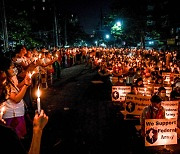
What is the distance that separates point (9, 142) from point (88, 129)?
7054mm

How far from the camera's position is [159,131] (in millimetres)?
6953

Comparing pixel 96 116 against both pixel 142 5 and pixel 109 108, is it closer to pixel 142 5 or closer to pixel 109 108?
pixel 109 108

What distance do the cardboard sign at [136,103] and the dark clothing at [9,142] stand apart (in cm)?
784

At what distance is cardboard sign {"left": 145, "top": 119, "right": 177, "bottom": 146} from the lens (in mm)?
6902

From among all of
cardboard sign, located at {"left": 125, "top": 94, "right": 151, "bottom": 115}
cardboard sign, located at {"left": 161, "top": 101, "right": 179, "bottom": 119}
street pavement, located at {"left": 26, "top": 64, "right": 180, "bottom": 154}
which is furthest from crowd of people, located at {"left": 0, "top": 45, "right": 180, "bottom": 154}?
street pavement, located at {"left": 26, "top": 64, "right": 180, "bottom": 154}

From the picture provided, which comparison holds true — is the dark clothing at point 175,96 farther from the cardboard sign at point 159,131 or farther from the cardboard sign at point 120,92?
the cardboard sign at point 159,131

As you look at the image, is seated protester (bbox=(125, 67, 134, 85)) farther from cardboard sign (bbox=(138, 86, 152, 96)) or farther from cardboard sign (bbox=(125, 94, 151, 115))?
cardboard sign (bbox=(125, 94, 151, 115))

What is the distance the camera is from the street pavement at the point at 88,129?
7.50 meters

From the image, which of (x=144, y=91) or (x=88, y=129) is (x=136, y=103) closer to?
(x=144, y=91)

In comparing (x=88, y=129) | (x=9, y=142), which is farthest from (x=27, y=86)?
(x=88, y=129)

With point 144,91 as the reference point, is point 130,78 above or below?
above

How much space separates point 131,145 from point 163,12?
138 feet

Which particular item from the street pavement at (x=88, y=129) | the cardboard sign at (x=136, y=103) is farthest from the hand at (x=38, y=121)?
the cardboard sign at (x=136, y=103)

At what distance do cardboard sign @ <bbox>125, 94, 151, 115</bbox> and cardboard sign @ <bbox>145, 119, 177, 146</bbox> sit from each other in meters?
Answer: 2.69
